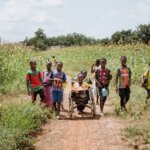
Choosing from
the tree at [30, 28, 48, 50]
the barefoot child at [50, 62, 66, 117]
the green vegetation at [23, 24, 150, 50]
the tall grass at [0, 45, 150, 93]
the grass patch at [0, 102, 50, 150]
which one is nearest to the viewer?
the grass patch at [0, 102, 50, 150]

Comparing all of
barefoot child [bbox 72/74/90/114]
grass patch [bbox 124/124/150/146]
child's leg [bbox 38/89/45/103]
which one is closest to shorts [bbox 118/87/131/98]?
barefoot child [bbox 72/74/90/114]

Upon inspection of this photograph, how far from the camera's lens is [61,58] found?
139ft

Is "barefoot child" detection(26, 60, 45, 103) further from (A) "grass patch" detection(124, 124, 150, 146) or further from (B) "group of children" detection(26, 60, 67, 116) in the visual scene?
(A) "grass patch" detection(124, 124, 150, 146)

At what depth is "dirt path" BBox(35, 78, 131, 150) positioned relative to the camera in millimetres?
10337

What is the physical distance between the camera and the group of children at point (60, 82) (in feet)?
46.3

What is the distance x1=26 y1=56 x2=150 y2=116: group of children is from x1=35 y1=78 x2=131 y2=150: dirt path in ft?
2.35

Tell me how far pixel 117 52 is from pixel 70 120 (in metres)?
18.1

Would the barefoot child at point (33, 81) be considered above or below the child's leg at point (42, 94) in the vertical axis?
above

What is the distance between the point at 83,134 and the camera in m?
11.5

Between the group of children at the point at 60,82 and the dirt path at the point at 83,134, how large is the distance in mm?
718

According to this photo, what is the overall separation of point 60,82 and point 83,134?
9.90ft

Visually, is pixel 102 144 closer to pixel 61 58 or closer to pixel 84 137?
pixel 84 137

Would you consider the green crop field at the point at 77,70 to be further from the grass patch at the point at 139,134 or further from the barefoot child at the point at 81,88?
the barefoot child at the point at 81,88

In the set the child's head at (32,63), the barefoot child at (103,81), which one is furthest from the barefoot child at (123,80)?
the child's head at (32,63)
